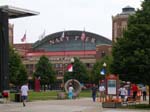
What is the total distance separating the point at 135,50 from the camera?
109ft

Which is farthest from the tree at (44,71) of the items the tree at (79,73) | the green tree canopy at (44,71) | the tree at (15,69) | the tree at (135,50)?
the tree at (135,50)

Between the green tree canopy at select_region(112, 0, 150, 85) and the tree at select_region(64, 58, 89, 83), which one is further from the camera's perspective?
the tree at select_region(64, 58, 89, 83)

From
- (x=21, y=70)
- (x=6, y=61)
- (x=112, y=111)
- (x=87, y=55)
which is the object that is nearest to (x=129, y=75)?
(x=112, y=111)

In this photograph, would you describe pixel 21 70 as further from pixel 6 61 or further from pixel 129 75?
Result: pixel 129 75

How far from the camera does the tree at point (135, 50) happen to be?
32.5 meters

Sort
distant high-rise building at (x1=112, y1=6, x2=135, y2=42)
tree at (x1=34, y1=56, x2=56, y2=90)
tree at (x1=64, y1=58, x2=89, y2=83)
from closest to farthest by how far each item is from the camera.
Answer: tree at (x1=34, y1=56, x2=56, y2=90) → tree at (x1=64, y1=58, x2=89, y2=83) → distant high-rise building at (x1=112, y1=6, x2=135, y2=42)

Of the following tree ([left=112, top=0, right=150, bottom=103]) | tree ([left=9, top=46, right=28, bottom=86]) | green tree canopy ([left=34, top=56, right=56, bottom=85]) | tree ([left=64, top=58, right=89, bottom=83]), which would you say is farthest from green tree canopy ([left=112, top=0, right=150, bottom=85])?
tree ([left=64, top=58, right=89, bottom=83])

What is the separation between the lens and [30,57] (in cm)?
18175

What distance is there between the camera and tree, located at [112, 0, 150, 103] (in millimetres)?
32500

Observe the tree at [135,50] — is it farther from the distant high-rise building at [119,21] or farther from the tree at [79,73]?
the distant high-rise building at [119,21]

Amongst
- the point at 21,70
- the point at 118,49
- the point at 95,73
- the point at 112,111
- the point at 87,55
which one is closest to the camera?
the point at 112,111

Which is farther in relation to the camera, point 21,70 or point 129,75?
point 21,70

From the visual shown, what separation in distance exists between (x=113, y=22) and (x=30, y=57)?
108ft

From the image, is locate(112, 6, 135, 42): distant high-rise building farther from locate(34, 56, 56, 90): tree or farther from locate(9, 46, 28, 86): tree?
locate(9, 46, 28, 86): tree
